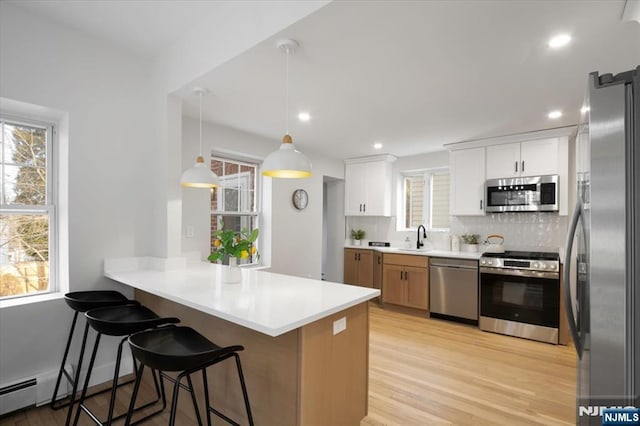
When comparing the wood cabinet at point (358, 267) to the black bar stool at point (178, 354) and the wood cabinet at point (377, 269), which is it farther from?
the black bar stool at point (178, 354)

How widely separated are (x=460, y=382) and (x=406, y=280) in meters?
1.99

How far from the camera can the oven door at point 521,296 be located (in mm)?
3447

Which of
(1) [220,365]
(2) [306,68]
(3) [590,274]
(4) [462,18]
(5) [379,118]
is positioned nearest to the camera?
(3) [590,274]

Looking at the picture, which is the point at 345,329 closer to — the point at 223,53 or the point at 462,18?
the point at 462,18

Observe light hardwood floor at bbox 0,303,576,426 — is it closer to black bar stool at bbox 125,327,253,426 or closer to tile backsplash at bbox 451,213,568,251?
black bar stool at bbox 125,327,253,426

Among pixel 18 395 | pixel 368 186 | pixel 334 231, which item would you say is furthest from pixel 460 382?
pixel 334 231

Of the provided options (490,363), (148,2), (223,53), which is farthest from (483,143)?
(148,2)

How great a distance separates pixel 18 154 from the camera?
7.87 feet

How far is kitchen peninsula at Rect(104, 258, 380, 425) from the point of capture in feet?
5.08

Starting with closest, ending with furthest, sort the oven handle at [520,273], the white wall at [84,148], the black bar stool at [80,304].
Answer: the black bar stool at [80,304] < the white wall at [84,148] < the oven handle at [520,273]

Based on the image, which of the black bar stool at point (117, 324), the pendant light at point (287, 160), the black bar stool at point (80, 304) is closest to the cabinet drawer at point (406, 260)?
the pendant light at point (287, 160)

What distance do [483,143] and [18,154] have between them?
15.9 feet

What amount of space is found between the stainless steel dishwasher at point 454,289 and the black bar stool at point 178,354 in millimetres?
3317

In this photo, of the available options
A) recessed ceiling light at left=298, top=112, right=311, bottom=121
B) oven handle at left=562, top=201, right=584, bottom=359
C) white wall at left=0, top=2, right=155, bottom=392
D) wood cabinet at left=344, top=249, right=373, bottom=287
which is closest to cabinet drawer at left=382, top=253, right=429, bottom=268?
wood cabinet at left=344, top=249, right=373, bottom=287
